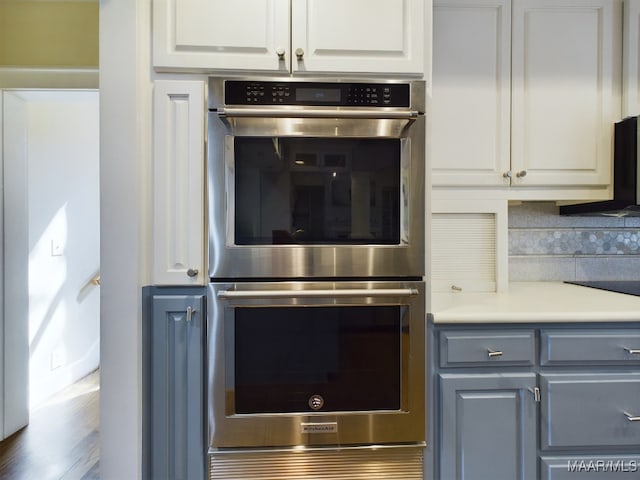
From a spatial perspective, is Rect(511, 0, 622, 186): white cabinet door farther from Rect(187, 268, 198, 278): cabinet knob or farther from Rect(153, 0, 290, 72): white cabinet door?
Rect(187, 268, 198, 278): cabinet knob

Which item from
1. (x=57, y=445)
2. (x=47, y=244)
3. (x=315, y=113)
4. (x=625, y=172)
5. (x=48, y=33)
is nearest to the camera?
(x=315, y=113)

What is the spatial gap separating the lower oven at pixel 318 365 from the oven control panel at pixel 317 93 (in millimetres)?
587

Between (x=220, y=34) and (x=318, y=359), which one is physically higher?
(x=220, y=34)

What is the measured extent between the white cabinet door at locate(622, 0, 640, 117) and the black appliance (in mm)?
106

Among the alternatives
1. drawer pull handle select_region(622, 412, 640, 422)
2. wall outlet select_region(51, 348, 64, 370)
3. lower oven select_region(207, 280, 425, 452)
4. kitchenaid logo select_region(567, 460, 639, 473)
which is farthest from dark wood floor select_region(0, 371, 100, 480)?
drawer pull handle select_region(622, 412, 640, 422)

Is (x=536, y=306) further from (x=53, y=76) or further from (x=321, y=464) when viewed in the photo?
(x=53, y=76)

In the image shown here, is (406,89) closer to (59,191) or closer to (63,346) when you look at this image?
(59,191)

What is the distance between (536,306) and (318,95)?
1074mm

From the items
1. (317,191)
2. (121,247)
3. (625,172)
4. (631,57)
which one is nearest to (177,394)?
(121,247)

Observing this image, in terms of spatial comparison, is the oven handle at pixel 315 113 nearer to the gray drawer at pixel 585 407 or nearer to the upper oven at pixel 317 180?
the upper oven at pixel 317 180

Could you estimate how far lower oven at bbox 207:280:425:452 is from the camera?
1140 millimetres

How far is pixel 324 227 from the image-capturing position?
1.16 metres

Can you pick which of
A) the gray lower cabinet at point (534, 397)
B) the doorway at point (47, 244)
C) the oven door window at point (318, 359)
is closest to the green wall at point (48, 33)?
the doorway at point (47, 244)

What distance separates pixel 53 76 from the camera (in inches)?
69.1
